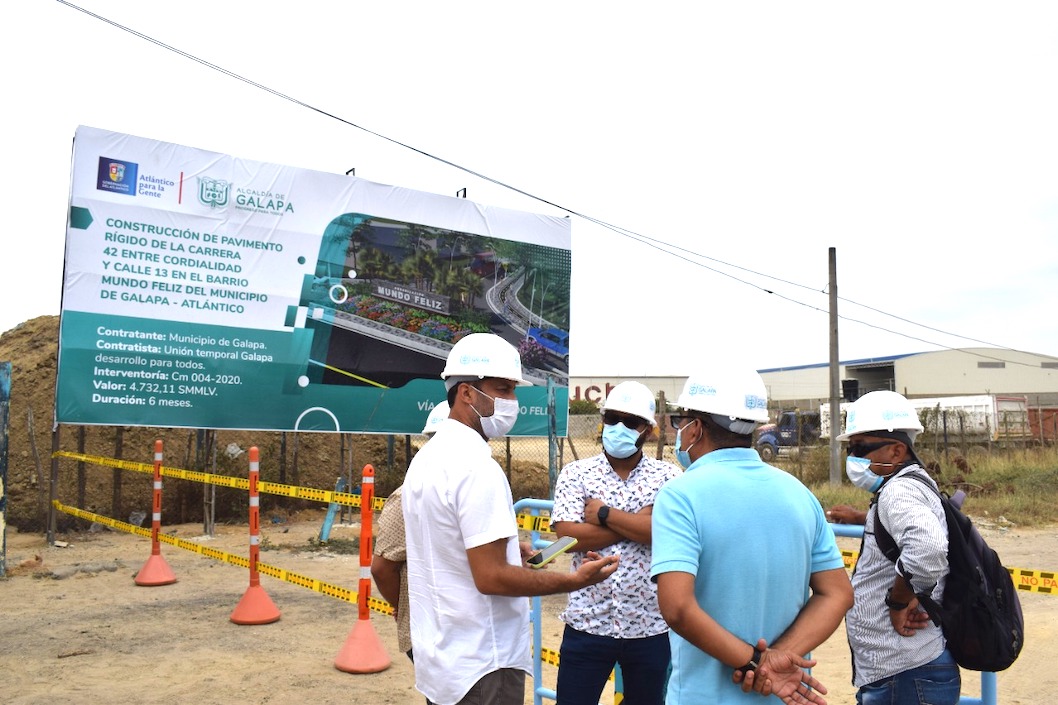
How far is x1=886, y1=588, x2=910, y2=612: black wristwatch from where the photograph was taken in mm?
2857

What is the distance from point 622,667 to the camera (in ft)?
10.7

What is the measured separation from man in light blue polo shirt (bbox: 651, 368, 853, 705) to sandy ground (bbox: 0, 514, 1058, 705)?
3.58 metres

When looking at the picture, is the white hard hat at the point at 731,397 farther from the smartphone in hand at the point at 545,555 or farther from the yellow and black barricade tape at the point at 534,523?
the yellow and black barricade tape at the point at 534,523

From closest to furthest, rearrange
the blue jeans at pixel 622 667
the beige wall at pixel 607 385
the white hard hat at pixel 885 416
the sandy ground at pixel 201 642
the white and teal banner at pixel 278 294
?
the white hard hat at pixel 885 416 < the blue jeans at pixel 622 667 < the sandy ground at pixel 201 642 < the white and teal banner at pixel 278 294 < the beige wall at pixel 607 385

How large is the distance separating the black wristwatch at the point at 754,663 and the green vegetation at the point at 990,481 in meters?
13.6

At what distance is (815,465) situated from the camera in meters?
19.6

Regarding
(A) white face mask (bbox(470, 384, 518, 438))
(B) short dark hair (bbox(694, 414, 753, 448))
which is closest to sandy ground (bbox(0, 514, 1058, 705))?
(A) white face mask (bbox(470, 384, 518, 438))

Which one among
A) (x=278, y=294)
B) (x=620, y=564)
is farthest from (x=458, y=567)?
(x=278, y=294)

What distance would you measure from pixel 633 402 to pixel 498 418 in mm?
1106

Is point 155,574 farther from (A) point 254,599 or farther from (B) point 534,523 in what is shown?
(B) point 534,523

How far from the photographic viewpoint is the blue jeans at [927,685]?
281cm

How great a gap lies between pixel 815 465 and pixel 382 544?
719 inches

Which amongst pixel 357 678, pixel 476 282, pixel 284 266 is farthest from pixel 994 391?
pixel 357 678

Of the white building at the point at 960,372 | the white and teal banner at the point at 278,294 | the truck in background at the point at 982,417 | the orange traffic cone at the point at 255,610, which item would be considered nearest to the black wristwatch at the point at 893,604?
the orange traffic cone at the point at 255,610
